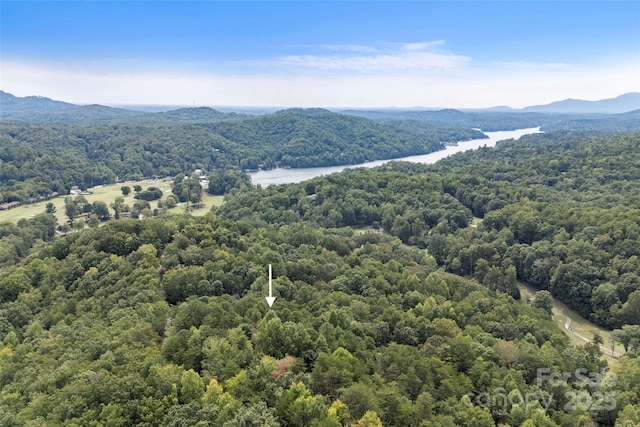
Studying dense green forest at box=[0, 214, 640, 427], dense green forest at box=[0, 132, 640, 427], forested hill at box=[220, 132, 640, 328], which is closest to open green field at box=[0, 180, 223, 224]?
forested hill at box=[220, 132, 640, 328]

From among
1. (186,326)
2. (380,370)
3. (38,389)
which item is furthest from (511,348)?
(38,389)

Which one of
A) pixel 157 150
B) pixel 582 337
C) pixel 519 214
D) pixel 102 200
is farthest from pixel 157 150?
pixel 582 337

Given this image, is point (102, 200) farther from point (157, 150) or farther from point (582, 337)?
point (582, 337)

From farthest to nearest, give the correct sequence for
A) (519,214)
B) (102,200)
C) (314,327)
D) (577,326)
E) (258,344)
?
(102,200), (519,214), (577,326), (314,327), (258,344)

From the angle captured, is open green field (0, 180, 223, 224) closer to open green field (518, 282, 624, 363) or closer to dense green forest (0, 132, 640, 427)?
dense green forest (0, 132, 640, 427)

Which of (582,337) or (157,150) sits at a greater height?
(157,150)
